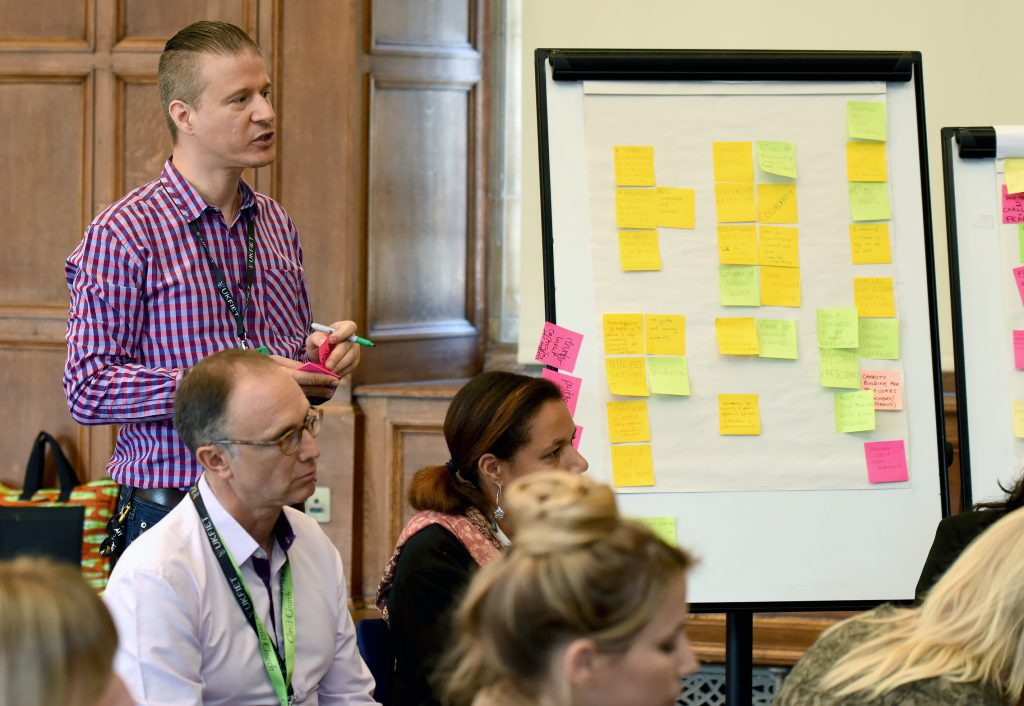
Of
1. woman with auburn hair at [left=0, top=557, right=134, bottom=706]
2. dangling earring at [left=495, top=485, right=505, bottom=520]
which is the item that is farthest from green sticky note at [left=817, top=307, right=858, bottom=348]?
woman with auburn hair at [left=0, top=557, right=134, bottom=706]

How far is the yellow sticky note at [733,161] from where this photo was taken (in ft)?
9.57

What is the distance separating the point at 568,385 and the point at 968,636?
51.9 inches

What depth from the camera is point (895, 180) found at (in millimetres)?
2945

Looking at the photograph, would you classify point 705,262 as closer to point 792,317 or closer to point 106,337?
point 792,317

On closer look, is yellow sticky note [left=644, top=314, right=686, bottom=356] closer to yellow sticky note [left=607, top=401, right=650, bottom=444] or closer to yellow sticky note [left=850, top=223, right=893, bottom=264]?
yellow sticky note [left=607, top=401, right=650, bottom=444]

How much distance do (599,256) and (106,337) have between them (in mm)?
1076

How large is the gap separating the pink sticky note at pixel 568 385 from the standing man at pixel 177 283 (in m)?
0.46

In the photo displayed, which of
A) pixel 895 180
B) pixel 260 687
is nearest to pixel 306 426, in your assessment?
pixel 260 687

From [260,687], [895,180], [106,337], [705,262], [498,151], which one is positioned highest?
[498,151]

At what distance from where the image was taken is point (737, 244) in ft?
9.53

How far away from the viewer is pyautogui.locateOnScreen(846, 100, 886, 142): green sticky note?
115 inches

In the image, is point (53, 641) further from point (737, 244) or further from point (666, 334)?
point (737, 244)

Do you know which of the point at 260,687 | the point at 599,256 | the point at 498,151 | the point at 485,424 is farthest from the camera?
the point at 498,151

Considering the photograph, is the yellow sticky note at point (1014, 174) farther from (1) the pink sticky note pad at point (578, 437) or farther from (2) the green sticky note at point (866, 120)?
(1) the pink sticky note pad at point (578, 437)
